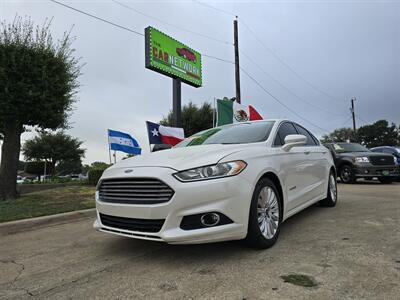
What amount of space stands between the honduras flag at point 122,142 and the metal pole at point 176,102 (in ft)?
8.95

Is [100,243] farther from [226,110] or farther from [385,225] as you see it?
[226,110]

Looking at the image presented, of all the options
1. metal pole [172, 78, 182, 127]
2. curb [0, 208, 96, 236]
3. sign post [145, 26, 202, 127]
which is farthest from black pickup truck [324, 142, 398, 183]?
curb [0, 208, 96, 236]

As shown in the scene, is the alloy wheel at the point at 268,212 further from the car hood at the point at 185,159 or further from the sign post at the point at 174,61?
the sign post at the point at 174,61

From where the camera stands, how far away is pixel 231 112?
14.9 m

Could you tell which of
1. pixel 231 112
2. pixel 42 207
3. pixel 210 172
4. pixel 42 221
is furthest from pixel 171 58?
pixel 210 172

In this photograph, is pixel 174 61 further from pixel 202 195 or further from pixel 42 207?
pixel 202 195

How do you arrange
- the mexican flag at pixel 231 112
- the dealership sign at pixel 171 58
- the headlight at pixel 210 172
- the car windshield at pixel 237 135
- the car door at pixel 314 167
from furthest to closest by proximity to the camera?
the mexican flag at pixel 231 112
the dealership sign at pixel 171 58
the car door at pixel 314 167
the car windshield at pixel 237 135
the headlight at pixel 210 172

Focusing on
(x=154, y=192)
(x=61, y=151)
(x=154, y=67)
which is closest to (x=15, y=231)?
(x=154, y=192)

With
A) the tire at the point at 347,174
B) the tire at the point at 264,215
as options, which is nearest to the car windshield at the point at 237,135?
the tire at the point at 264,215

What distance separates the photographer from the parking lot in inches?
104

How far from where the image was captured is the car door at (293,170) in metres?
4.29

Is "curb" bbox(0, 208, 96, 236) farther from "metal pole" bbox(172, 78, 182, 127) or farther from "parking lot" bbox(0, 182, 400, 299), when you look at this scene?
"metal pole" bbox(172, 78, 182, 127)

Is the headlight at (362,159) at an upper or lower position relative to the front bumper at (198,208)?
upper

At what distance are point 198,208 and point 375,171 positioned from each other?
10.2m
